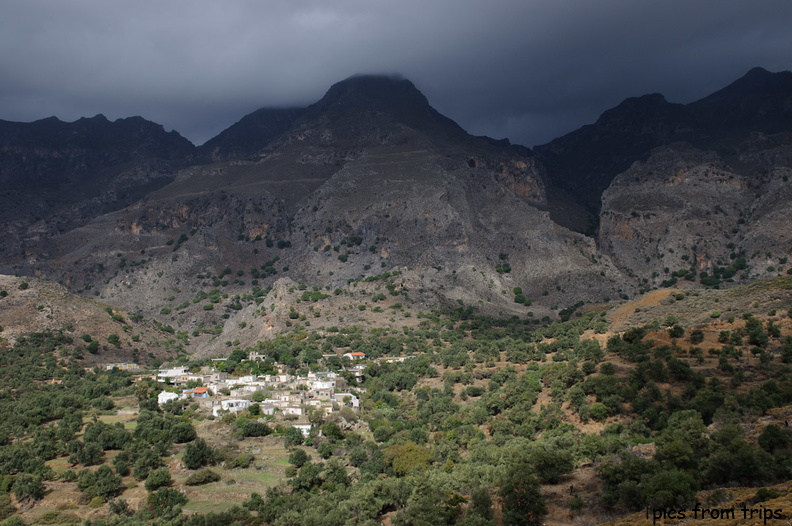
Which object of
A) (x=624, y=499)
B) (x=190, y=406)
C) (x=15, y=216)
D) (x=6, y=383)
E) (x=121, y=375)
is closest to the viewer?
(x=624, y=499)

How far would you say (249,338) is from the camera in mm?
86125

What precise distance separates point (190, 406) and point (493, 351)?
29597 mm

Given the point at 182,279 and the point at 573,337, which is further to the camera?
the point at 182,279

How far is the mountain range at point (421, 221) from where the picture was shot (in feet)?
366

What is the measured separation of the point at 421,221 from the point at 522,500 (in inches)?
3834

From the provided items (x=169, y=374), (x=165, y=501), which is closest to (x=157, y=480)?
(x=165, y=501)

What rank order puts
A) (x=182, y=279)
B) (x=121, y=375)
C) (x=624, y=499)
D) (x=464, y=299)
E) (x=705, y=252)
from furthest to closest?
(x=182, y=279)
(x=705, y=252)
(x=464, y=299)
(x=121, y=375)
(x=624, y=499)

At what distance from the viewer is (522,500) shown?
26625 millimetres

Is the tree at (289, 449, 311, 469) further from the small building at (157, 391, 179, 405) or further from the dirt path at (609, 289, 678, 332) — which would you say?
the dirt path at (609, 289, 678, 332)

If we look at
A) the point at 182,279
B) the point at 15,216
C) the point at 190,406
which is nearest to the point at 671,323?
the point at 190,406

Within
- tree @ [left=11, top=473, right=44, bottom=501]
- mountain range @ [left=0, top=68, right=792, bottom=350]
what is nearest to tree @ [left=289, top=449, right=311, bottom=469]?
tree @ [left=11, top=473, right=44, bottom=501]

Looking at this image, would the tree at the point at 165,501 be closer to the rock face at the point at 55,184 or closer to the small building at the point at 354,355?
the small building at the point at 354,355

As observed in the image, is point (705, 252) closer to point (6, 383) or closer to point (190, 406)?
point (190, 406)

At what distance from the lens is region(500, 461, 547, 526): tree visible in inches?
1017
